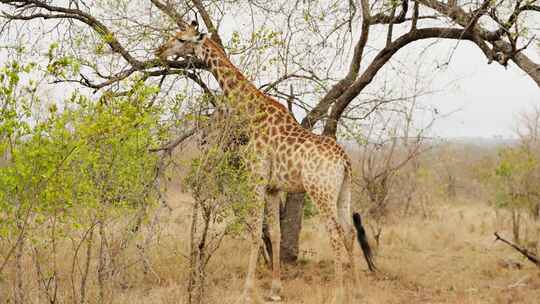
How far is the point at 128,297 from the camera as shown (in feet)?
22.1

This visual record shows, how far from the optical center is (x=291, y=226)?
941 centimetres

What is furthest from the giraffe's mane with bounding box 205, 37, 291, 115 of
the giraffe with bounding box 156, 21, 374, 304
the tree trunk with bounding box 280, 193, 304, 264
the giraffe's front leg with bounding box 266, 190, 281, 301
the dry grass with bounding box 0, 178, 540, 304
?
the tree trunk with bounding box 280, 193, 304, 264

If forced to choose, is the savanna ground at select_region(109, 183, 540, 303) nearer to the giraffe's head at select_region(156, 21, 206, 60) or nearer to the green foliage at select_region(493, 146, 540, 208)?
the green foliage at select_region(493, 146, 540, 208)

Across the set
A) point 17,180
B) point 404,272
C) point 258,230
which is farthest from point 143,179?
point 404,272

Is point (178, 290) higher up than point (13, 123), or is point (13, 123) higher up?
point (13, 123)

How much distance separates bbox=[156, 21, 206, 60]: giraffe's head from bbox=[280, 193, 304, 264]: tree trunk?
308 cm

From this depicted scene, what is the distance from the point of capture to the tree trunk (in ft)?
30.9

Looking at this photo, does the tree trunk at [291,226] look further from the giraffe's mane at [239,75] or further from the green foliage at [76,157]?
the green foliage at [76,157]

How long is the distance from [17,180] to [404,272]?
21.1 feet

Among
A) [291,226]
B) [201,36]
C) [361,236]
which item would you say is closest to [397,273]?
[361,236]

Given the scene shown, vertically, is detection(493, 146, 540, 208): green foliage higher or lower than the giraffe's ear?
lower

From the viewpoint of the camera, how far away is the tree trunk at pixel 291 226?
9.41 metres

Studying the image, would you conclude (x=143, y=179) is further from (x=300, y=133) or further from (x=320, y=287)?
(x=320, y=287)

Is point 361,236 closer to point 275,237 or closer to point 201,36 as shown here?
point 275,237
